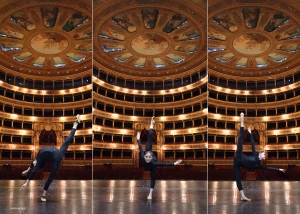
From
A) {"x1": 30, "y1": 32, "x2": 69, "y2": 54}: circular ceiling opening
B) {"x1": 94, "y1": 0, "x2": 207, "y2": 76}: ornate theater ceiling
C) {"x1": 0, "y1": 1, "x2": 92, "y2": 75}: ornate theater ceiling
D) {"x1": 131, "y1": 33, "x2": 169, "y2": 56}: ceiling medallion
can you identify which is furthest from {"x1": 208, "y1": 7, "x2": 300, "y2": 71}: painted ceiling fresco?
{"x1": 30, "y1": 32, "x2": 69, "y2": 54}: circular ceiling opening

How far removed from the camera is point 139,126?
883cm

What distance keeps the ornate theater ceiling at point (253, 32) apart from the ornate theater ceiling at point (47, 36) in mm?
4161

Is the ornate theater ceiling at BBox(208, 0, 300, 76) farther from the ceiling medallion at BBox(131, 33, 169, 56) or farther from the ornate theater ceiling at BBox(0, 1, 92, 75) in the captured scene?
the ornate theater ceiling at BBox(0, 1, 92, 75)

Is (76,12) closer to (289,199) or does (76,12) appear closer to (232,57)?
(232,57)

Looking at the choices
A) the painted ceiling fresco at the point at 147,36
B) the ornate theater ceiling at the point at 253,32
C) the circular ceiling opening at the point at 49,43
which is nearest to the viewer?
the painted ceiling fresco at the point at 147,36

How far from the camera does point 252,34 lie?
10133 mm

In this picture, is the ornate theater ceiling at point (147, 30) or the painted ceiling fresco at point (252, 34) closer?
the ornate theater ceiling at point (147, 30)

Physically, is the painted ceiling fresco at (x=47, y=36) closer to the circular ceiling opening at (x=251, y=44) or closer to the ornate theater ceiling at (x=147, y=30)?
the ornate theater ceiling at (x=147, y=30)

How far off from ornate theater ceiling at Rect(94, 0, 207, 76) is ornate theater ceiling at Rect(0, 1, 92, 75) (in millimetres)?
710

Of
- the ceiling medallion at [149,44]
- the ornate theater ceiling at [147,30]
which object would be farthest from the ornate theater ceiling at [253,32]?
the ceiling medallion at [149,44]

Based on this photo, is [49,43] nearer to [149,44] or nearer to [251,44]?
[149,44]

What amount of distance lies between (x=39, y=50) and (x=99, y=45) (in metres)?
2.09

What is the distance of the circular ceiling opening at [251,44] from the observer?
32.0 ft

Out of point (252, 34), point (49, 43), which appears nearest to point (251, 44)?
point (252, 34)
